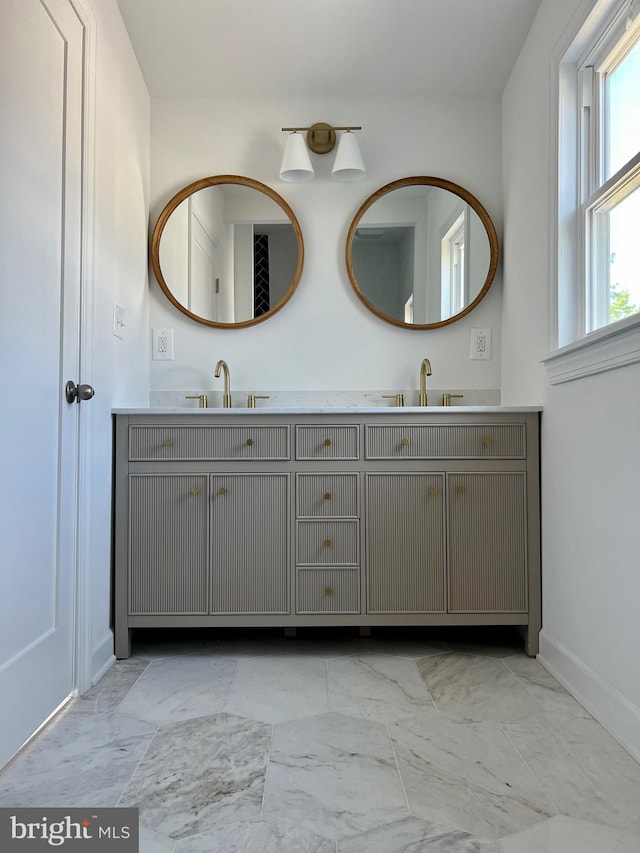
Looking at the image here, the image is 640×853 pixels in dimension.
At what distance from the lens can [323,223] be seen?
2.59 m

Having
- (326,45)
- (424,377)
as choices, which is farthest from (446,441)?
(326,45)

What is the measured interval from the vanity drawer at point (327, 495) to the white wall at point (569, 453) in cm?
66

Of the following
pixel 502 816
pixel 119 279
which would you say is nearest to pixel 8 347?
pixel 119 279

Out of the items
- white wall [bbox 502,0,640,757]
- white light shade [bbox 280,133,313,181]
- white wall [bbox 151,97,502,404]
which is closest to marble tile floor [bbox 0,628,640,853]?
white wall [bbox 502,0,640,757]

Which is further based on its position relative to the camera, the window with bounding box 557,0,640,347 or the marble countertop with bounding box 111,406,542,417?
the marble countertop with bounding box 111,406,542,417

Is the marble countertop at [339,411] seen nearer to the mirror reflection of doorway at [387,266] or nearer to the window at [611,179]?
the window at [611,179]

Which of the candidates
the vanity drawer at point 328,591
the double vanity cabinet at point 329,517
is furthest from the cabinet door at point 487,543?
the vanity drawer at point 328,591

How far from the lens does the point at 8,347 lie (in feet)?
4.42

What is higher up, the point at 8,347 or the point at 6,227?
Result: the point at 6,227

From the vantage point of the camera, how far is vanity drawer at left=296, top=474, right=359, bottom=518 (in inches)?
81.2

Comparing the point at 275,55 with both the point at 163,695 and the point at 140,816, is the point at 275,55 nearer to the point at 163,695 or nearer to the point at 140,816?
the point at 163,695

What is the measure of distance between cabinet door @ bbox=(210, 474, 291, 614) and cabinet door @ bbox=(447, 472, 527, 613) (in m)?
0.58

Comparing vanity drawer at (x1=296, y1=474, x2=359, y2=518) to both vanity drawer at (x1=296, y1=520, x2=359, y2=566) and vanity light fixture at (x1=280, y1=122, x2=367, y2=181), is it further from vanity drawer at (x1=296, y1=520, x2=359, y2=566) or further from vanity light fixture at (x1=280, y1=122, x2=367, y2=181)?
vanity light fixture at (x1=280, y1=122, x2=367, y2=181)

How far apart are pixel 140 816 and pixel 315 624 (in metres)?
0.95
